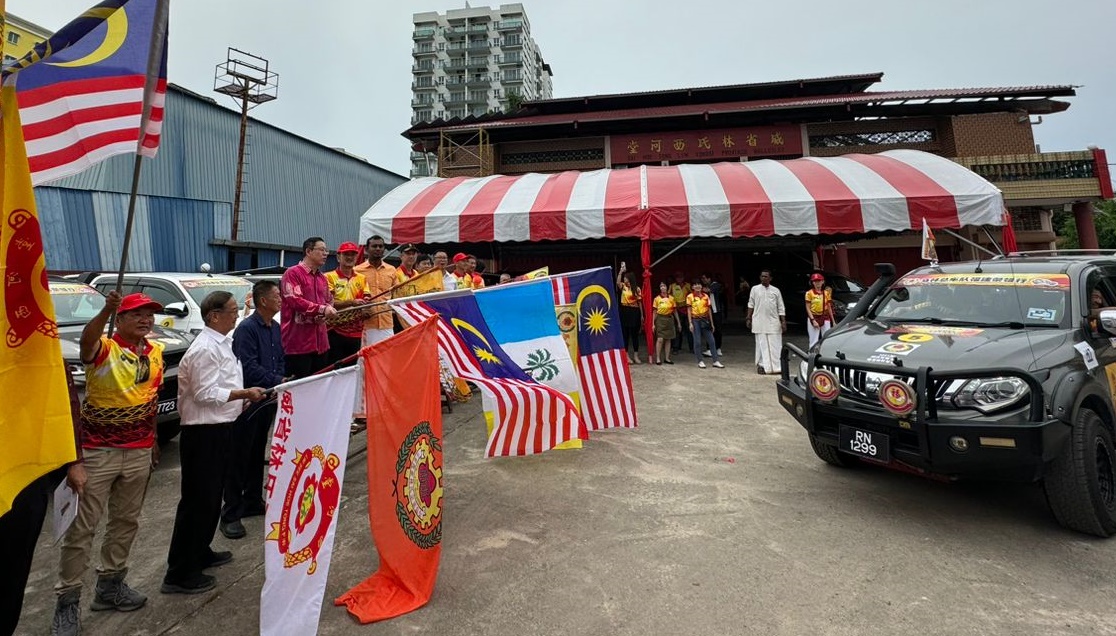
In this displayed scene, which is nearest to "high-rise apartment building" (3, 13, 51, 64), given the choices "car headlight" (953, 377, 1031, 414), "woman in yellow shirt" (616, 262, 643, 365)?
"woman in yellow shirt" (616, 262, 643, 365)

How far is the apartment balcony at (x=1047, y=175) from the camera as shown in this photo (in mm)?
15461

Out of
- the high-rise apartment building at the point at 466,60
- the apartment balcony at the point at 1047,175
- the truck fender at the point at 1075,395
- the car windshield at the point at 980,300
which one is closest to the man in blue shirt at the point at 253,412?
the truck fender at the point at 1075,395

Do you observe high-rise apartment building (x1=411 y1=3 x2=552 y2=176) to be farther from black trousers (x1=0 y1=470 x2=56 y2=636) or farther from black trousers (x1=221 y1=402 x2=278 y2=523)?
black trousers (x1=0 y1=470 x2=56 y2=636)

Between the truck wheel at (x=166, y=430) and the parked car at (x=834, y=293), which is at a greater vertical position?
the parked car at (x=834, y=293)

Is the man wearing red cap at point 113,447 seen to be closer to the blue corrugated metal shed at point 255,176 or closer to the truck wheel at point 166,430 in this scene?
the truck wheel at point 166,430

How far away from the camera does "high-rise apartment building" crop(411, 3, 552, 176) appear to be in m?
75.9

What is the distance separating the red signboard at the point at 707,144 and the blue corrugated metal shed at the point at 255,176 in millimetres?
15168

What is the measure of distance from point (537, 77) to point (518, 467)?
9328cm

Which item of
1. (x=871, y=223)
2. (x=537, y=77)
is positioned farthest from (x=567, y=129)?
(x=537, y=77)

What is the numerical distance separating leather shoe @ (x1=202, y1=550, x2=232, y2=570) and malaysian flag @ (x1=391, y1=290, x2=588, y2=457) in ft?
5.90

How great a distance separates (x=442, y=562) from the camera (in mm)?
3193

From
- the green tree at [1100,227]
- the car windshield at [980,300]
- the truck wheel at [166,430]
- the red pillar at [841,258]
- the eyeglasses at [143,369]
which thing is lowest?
the truck wheel at [166,430]

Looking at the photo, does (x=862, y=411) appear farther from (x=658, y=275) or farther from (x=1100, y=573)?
(x=658, y=275)

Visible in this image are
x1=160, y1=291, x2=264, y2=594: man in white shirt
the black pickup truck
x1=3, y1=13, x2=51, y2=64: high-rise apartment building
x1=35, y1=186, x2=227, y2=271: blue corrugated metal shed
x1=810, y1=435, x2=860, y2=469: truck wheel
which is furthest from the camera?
x1=3, y1=13, x2=51, y2=64: high-rise apartment building
